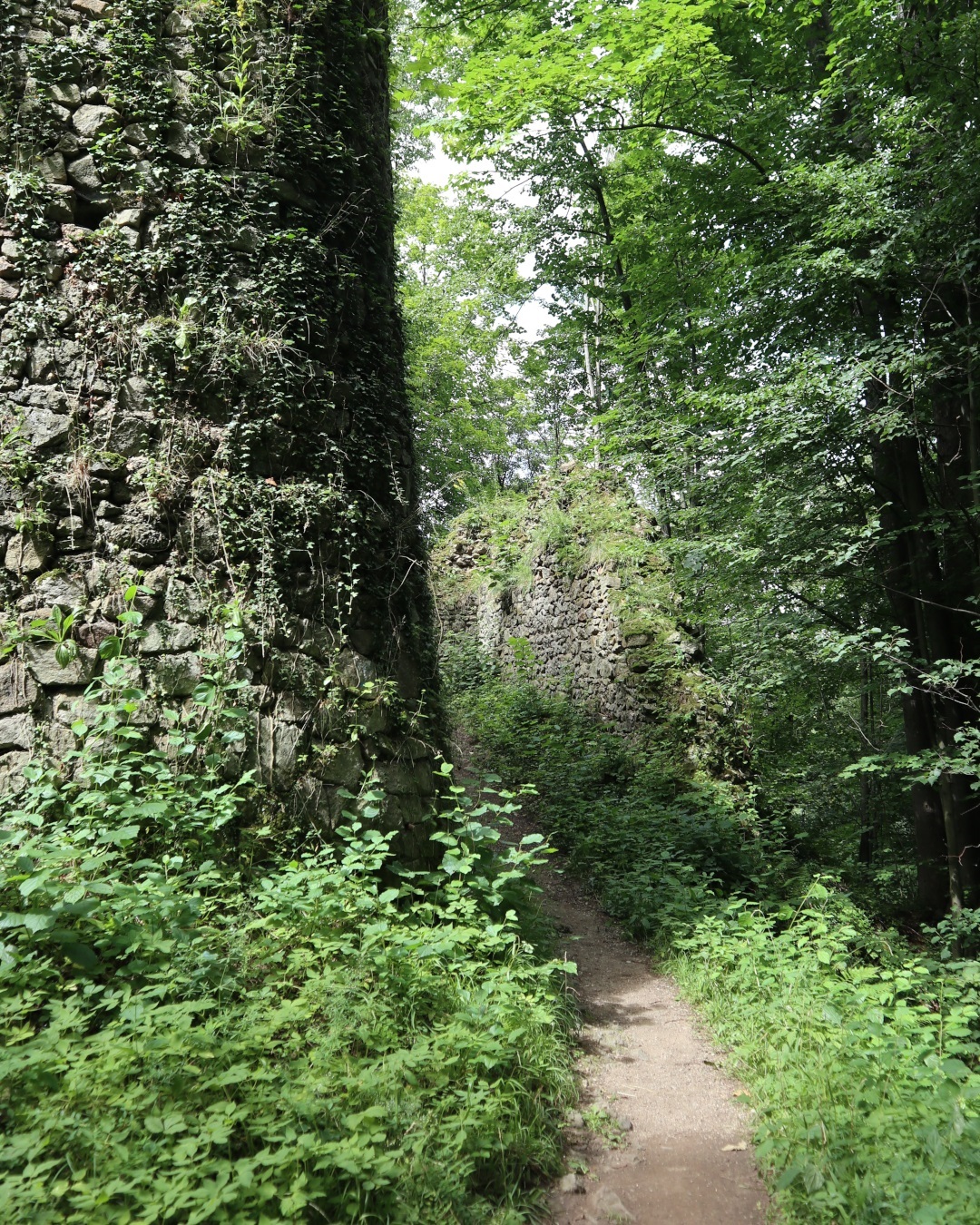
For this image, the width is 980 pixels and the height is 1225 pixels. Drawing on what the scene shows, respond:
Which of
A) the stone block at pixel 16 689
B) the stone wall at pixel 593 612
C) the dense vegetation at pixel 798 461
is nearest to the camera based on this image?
the stone block at pixel 16 689

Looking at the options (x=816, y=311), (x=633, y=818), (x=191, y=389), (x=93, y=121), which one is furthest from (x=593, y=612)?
(x=93, y=121)

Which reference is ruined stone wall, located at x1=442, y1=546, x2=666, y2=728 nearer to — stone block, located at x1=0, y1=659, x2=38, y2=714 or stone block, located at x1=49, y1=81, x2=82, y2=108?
stone block, located at x1=0, y1=659, x2=38, y2=714

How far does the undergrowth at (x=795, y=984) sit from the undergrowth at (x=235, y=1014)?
3.20 feet

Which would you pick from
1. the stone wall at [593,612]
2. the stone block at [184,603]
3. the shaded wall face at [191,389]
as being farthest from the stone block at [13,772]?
the stone wall at [593,612]

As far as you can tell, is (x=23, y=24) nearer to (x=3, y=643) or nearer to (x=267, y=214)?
(x=267, y=214)

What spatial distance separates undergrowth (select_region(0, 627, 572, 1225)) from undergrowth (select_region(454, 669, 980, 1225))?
98 centimetres

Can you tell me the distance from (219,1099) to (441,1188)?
2.54 ft

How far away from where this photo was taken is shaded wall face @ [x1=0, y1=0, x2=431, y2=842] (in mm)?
3936

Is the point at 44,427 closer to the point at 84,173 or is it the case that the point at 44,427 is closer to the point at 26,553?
the point at 26,553

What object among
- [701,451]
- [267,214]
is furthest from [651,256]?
[267,214]

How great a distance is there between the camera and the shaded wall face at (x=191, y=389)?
394 centimetres

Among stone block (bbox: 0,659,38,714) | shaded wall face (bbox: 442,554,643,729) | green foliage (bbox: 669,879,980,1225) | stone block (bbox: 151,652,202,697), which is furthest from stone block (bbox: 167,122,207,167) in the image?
green foliage (bbox: 669,879,980,1225)

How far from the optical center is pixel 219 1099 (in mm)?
2371

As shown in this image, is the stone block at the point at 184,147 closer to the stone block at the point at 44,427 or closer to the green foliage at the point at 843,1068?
the stone block at the point at 44,427
